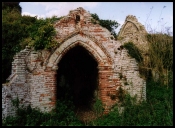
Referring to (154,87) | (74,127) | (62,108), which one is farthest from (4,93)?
(154,87)

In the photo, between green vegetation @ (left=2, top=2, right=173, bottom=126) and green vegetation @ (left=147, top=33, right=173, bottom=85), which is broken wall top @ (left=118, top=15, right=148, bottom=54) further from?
green vegetation @ (left=2, top=2, right=173, bottom=126)

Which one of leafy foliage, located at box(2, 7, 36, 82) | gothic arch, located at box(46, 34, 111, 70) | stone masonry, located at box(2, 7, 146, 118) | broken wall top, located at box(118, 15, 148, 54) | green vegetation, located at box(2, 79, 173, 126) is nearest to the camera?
green vegetation, located at box(2, 79, 173, 126)

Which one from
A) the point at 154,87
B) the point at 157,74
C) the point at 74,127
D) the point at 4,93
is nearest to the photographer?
the point at 74,127

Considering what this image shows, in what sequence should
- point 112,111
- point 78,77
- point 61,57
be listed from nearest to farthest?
1. point 112,111
2. point 61,57
3. point 78,77

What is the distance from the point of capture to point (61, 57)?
8484mm

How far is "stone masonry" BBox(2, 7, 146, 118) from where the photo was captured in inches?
318

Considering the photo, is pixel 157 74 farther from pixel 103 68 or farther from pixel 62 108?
pixel 62 108

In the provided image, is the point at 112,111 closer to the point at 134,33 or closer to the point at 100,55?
the point at 100,55

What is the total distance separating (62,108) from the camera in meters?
8.30

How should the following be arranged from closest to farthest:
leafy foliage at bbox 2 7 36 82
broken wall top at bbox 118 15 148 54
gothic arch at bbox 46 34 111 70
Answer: gothic arch at bbox 46 34 111 70
leafy foliage at bbox 2 7 36 82
broken wall top at bbox 118 15 148 54

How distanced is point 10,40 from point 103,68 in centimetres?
587

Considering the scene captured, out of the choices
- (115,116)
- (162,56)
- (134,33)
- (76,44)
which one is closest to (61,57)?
(76,44)

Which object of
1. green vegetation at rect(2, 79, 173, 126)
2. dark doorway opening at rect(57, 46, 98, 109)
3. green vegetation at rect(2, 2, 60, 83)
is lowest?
green vegetation at rect(2, 79, 173, 126)

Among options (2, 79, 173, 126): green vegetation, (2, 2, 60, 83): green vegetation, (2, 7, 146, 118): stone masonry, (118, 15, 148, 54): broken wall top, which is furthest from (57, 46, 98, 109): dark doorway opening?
(2, 79, 173, 126): green vegetation
